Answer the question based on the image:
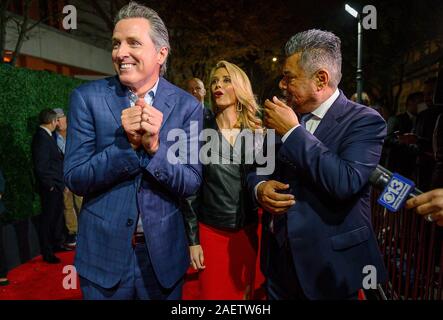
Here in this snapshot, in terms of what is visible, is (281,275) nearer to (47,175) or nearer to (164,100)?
(164,100)

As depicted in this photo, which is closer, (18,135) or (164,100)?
(164,100)

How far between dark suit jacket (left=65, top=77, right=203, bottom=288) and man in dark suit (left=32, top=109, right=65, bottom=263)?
197 inches

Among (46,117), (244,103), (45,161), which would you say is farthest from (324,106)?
(46,117)

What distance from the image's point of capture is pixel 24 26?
37.5 ft

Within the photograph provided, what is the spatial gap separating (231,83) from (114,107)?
2015mm

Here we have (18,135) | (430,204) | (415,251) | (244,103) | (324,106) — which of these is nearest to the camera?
(430,204)

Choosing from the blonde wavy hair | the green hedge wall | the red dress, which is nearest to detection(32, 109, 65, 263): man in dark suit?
the green hedge wall

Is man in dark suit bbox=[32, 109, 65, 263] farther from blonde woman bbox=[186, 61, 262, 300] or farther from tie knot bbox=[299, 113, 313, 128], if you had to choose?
tie knot bbox=[299, 113, 313, 128]

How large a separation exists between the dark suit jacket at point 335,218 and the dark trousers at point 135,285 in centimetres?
71

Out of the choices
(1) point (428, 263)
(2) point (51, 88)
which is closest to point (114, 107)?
(1) point (428, 263)

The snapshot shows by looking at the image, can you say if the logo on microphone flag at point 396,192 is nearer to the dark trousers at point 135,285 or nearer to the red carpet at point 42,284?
the dark trousers at point 135,285

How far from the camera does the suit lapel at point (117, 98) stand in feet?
6.37

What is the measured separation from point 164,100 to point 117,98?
23 centimetres

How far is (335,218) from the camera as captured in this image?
2070 mm
